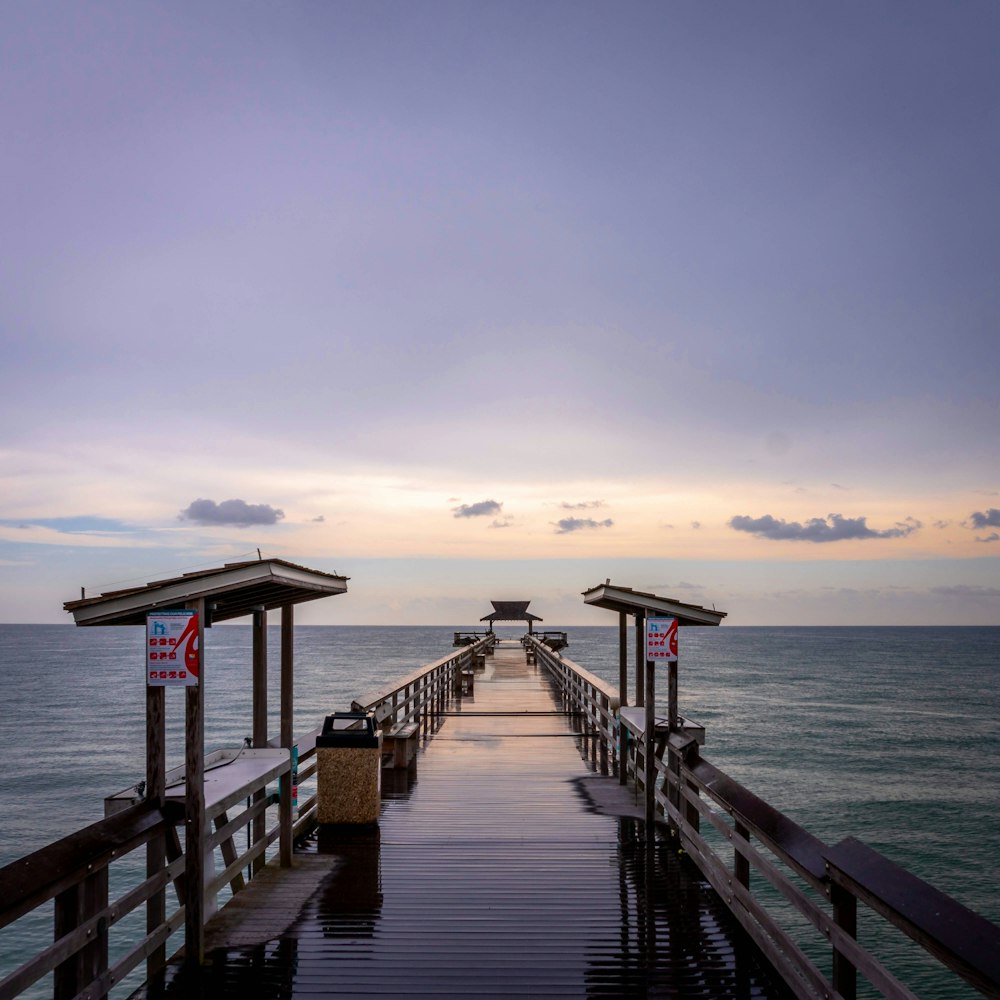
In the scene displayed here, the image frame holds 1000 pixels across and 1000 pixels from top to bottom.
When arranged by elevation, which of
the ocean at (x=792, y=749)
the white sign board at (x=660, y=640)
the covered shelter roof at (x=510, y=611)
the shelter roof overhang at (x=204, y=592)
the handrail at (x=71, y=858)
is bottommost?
the ocean at (x=792, y=749)

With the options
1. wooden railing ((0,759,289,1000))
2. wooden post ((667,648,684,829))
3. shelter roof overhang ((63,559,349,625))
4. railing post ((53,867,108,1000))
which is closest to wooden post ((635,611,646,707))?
wooden post ((667,648,684,829))

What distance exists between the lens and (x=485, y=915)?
19.9 feet

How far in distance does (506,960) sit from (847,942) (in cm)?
237

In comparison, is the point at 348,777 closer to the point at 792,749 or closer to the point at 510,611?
the point at 792,749

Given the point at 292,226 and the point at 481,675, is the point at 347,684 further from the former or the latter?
the point at 292,226

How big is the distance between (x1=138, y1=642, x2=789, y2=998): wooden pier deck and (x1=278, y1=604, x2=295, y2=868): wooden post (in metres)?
0.20

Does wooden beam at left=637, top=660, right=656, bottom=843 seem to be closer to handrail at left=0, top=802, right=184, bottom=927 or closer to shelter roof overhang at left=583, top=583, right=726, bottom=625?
shelter roof overhang at left=583, top=583, right=726, bottom=625

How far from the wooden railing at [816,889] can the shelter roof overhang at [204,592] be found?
11.4 feet

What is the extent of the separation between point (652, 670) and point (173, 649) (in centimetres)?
498

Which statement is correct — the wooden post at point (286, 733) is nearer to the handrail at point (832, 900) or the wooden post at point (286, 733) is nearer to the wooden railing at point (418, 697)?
the wooden railing at point (418, 697)

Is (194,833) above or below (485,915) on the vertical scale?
above

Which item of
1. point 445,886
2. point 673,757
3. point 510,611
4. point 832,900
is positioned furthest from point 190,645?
point 510,611

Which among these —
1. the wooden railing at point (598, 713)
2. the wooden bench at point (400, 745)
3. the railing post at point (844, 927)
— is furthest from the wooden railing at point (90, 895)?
the wooden railing at point (598, 713)

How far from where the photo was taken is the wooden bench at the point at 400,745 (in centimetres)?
1103
